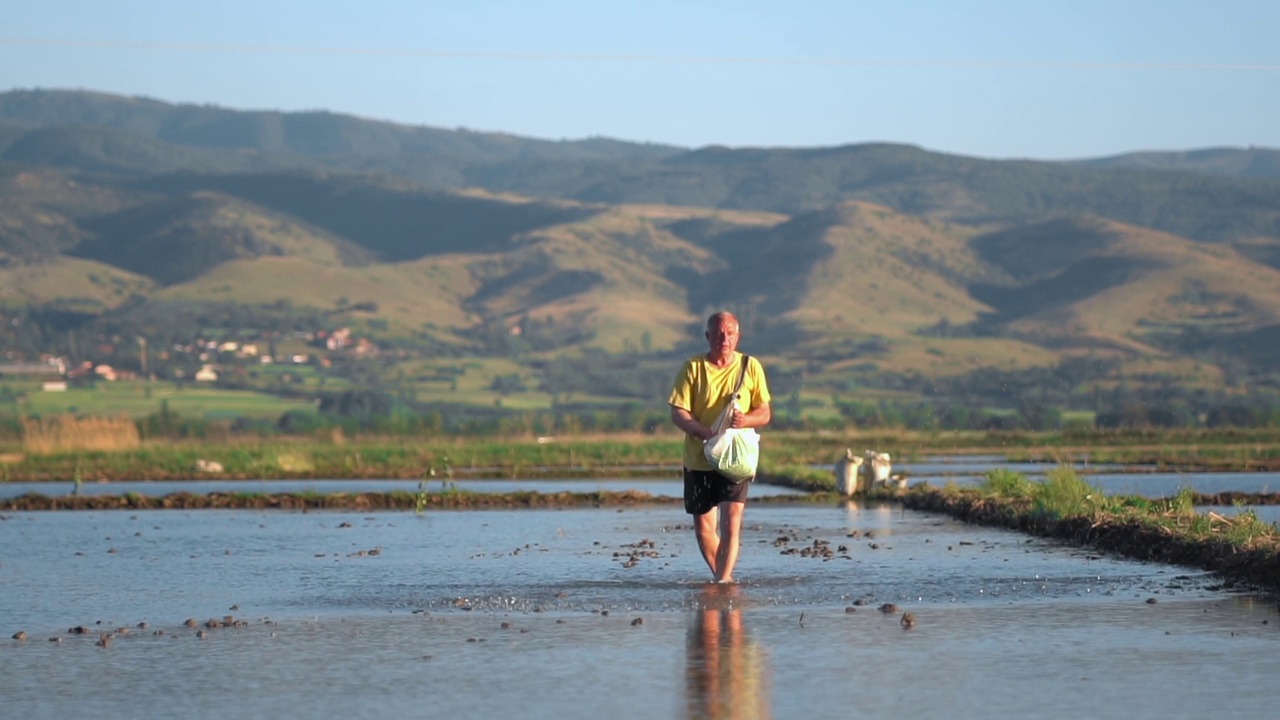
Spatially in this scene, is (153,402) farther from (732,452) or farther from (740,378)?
(732,452)

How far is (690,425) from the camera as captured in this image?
48.9ft

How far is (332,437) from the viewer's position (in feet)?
255

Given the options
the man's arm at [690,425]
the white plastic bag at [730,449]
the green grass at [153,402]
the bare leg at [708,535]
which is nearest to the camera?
the white plastic bag at [730,449]

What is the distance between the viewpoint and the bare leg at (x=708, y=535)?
15.4m

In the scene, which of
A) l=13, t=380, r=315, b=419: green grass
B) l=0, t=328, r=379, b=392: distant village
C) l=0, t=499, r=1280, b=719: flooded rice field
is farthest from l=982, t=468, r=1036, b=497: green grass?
l=0, t=328, r=379, b=392: distant village

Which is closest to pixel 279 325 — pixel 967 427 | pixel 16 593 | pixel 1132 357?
pixel 1132 357

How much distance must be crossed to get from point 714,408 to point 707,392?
137mm

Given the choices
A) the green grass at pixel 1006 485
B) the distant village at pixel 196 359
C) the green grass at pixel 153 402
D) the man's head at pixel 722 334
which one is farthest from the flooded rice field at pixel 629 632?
the distant village at pixel 196 359

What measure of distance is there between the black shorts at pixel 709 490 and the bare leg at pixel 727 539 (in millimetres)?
64

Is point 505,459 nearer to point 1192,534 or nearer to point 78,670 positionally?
point 1192,534

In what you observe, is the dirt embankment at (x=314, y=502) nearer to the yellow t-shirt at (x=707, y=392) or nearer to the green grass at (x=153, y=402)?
the yellow t-shirt at (x=707, y=392)

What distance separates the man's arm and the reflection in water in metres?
1.42

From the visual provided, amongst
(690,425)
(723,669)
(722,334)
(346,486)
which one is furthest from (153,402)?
(723,669)

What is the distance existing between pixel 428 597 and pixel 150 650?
137 inches
